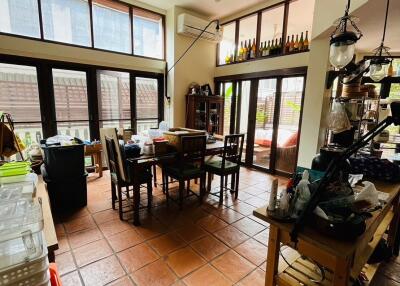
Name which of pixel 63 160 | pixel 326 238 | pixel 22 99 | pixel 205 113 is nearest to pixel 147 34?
pixel 205 113

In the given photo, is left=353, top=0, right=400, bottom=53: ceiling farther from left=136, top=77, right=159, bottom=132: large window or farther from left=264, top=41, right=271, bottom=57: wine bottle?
left=136, top=77, right=159, bottom=132: large window

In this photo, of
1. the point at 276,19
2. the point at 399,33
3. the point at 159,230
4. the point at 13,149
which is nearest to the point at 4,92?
the point at 13,149

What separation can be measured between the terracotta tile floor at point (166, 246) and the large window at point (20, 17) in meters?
2.70

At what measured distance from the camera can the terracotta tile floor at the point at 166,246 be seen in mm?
1751

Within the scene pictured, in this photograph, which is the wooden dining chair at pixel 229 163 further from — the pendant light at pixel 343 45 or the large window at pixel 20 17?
the large window at pixel 20 17

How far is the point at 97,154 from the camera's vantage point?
12.7 feet

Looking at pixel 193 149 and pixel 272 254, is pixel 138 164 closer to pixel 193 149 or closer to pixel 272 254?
pixel 193 149

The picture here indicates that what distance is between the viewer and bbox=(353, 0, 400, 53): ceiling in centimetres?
209

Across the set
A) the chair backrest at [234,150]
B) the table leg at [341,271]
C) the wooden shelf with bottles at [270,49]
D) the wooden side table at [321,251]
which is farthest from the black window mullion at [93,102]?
the table leg at [341,271]

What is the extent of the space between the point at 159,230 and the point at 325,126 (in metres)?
2.72

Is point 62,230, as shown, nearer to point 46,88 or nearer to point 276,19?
point 46,88

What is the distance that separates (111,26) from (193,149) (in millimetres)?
2997

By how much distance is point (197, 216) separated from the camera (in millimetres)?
2697

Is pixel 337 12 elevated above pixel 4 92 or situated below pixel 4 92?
above
